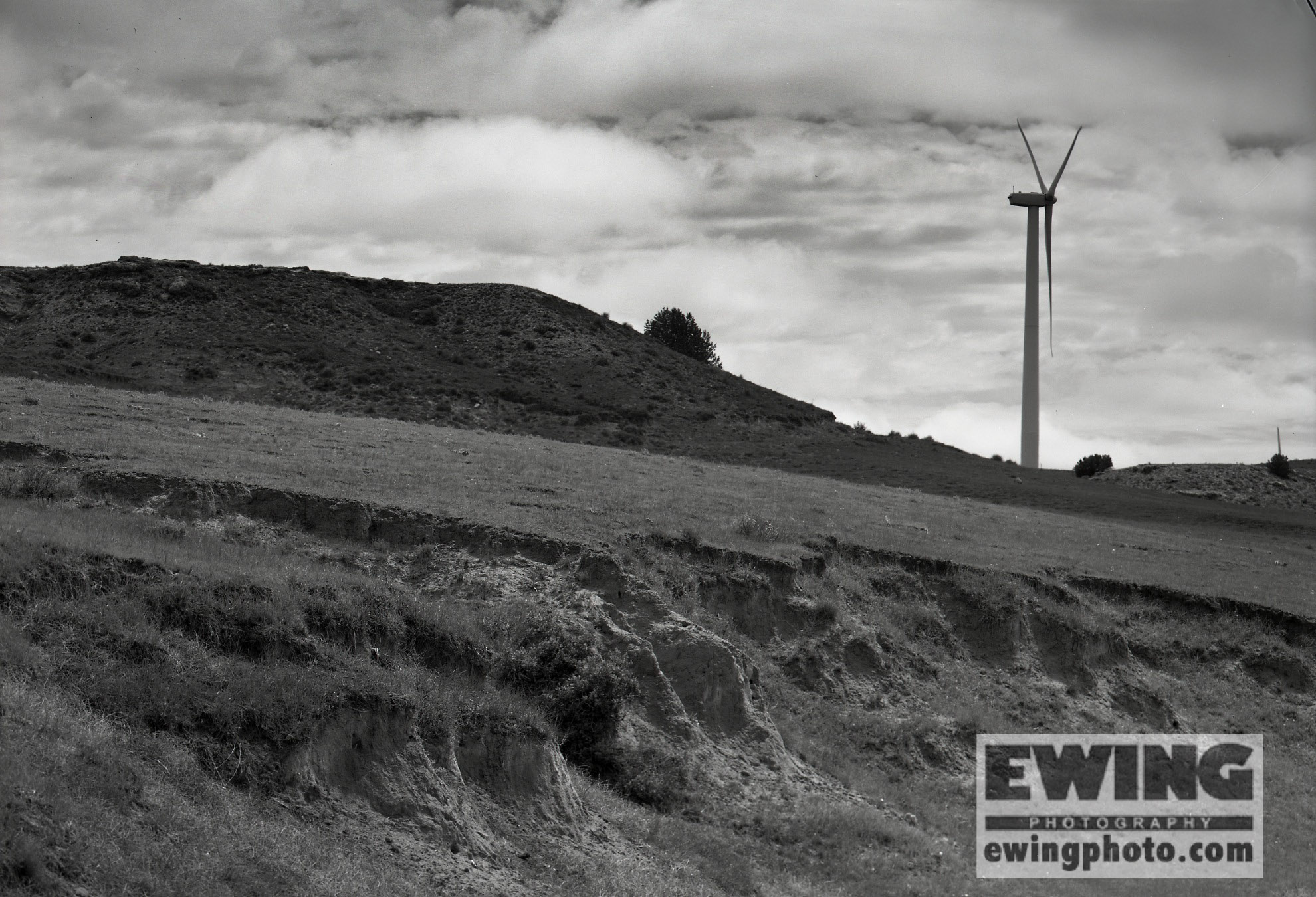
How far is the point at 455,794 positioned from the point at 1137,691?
18824 millimetres

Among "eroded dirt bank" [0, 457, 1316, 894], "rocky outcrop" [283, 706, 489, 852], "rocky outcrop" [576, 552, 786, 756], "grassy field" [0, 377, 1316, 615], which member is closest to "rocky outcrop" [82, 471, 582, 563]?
"eroded dirt bank" [0, 457, 1316, 894]

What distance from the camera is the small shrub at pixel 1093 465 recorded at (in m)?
85.4

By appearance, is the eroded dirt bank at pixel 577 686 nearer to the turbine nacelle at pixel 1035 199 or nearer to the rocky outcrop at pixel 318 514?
the rocky outcrop at pixel 318 514

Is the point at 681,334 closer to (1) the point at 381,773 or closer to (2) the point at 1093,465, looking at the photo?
(2) the point at 1093,465

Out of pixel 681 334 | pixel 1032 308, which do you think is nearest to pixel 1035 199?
pixel 1032 308

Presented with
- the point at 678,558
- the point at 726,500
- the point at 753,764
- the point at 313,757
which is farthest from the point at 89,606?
the point at 726,500

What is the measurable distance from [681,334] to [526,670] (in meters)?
88.4

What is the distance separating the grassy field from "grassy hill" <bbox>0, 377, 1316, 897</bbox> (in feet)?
0.77

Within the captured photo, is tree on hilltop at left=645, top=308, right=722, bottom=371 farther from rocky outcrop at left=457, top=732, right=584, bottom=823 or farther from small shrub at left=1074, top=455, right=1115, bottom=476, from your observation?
rocky outcrop at left=457, top=732, right=584, bottom=823

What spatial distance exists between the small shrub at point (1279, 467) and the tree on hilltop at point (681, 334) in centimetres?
4262

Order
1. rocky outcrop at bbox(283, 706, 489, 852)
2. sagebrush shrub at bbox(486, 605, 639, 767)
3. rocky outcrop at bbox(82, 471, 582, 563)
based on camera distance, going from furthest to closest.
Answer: rocky outcrop at bbox(82, 471, 582, 563)
sagebrush shrub at bbox(486, 605, 639, 767)
rocky outcrop at bbox(283, 706, 489, 852)

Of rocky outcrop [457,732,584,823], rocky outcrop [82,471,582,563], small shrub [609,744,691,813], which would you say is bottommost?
Result: small shrub [609,744,691,813]

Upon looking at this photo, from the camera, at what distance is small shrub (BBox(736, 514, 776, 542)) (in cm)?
2867

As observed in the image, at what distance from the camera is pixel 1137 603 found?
1257 inches
